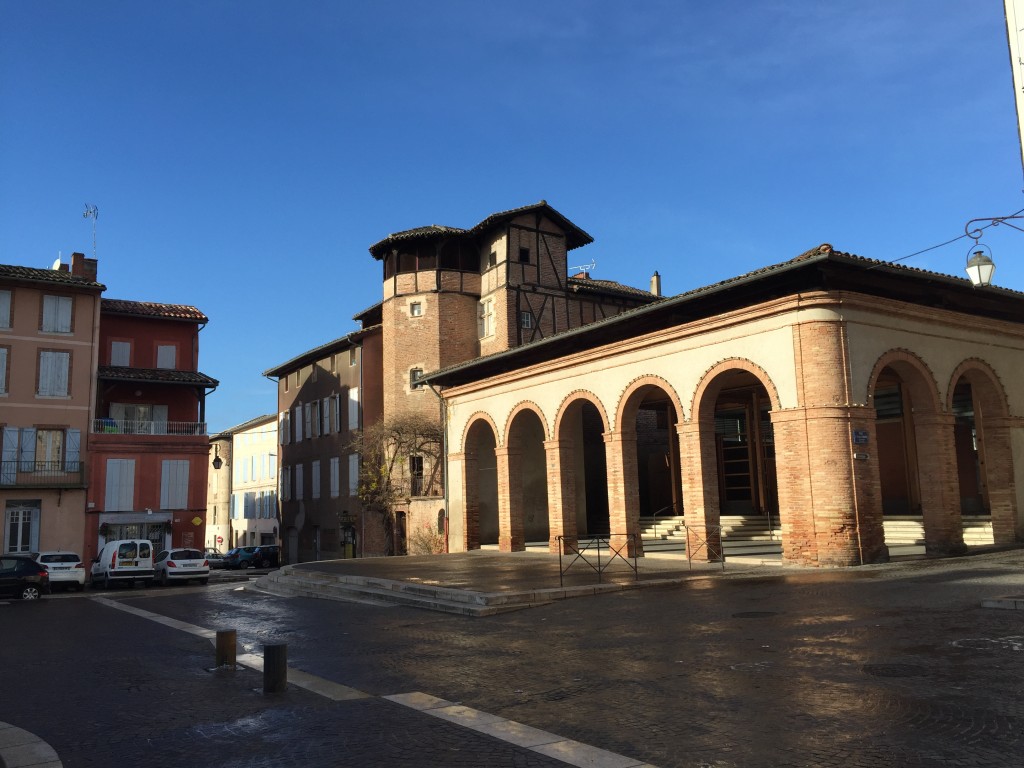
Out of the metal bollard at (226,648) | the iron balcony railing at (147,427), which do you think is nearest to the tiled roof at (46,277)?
the iron balcony railing at (147,427)

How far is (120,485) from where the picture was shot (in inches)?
1318

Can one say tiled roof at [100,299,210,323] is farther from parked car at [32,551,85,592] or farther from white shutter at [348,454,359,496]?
parked car at [32,551,85,592]

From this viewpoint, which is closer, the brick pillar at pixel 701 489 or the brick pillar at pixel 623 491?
the brick pillar at pixel 701 489

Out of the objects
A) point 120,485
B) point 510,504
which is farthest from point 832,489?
point 120,485

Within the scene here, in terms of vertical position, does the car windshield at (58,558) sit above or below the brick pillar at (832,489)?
below

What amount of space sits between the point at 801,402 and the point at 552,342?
8.23 meters

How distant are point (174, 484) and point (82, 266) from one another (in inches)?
412

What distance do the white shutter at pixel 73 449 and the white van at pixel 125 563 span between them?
20.8 feet

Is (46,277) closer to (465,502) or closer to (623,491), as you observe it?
(465,502)

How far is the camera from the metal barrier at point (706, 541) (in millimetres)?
19344

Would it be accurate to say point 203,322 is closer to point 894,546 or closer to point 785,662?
point 894,546

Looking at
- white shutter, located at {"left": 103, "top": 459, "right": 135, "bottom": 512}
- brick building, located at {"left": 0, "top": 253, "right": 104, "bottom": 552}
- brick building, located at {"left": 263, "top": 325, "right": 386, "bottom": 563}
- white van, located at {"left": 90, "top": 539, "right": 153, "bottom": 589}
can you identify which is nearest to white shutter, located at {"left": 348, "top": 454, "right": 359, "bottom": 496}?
brick building, located at {"left": 263, "top": 325, "right": 386, "bottom": 563}

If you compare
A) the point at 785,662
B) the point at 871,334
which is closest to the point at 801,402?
the point at 871,334

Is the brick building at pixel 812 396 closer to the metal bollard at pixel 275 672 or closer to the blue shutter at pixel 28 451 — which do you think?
the metal bollard at pixel 275 672
